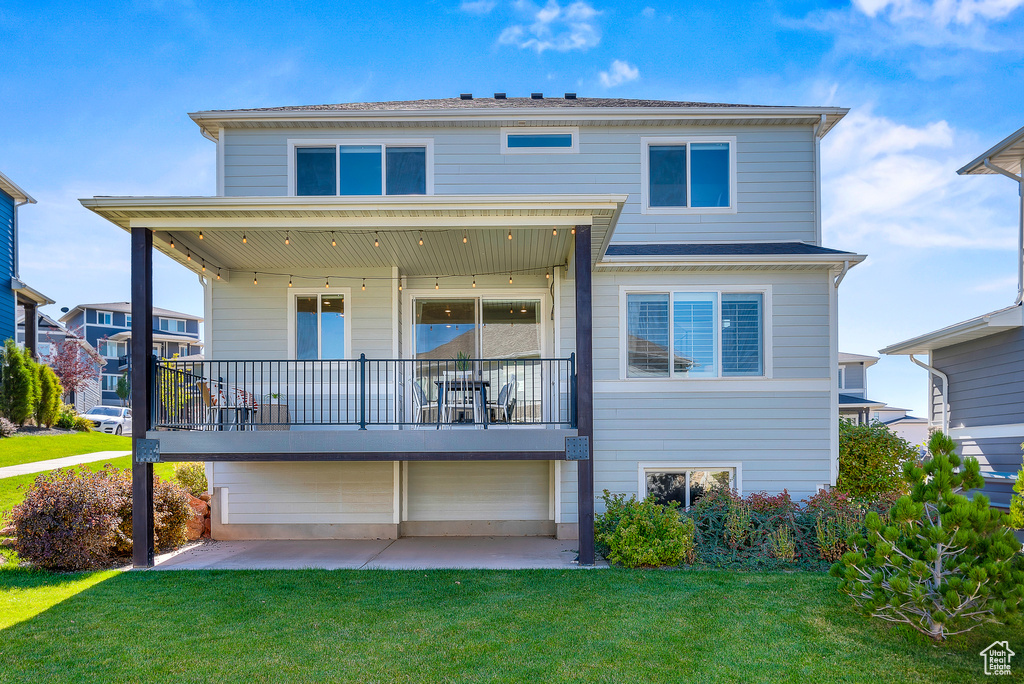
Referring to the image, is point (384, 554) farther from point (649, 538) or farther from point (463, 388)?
point (649, 538)

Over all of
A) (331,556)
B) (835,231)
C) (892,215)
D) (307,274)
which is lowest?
(331,556)

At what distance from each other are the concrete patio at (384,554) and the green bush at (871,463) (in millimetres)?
4336

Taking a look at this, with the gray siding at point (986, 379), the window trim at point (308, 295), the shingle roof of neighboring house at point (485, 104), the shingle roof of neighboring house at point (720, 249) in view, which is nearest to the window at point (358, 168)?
the shingle roof of neighboring house at point (485, 104)

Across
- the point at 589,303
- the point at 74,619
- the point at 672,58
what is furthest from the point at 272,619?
the point at 672,58

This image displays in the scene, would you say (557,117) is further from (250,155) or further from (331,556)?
(331,556)

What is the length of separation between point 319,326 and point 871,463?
8.69 m

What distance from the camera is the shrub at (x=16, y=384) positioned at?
1538 cm

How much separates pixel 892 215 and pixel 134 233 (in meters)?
13.7

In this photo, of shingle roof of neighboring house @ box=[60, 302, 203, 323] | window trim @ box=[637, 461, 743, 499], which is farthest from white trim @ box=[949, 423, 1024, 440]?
shingle roof of neighboring house @ box=[60, 302, 203, 323]

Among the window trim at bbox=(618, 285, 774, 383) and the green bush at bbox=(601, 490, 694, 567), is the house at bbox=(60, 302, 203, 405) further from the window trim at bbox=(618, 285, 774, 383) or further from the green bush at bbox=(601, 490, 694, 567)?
the green bush at bbox=(601, 490, 694, 567)

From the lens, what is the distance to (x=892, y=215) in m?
12.6

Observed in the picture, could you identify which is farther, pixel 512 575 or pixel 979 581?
pixel 512 575

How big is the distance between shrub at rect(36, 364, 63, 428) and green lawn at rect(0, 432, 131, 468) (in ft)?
2.79

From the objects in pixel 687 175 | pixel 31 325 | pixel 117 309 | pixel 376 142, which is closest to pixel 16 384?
pixel 31 325
